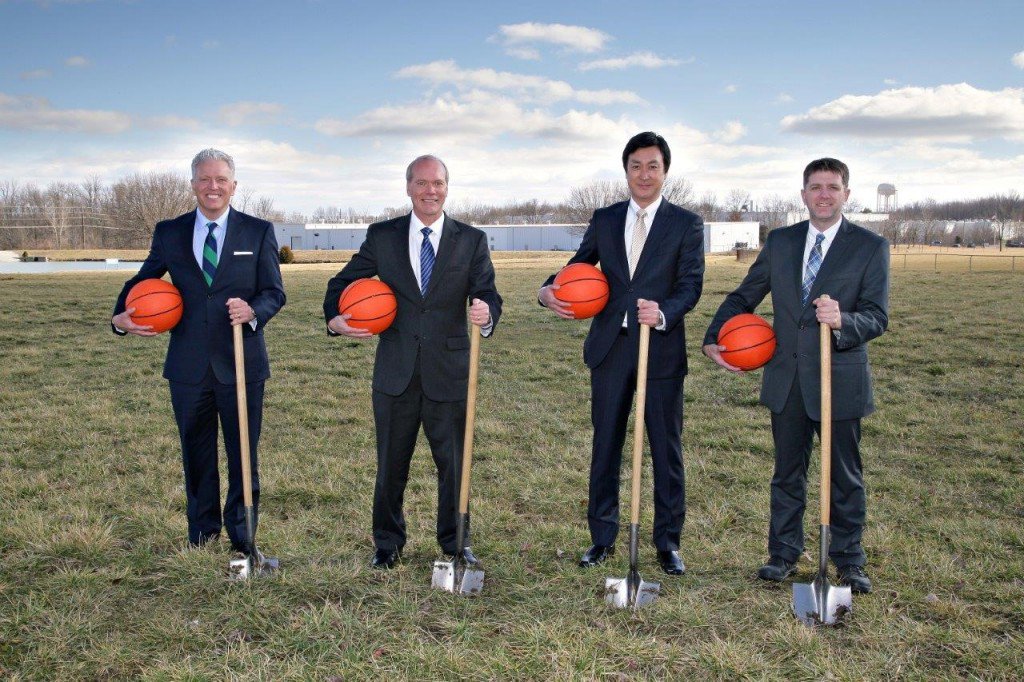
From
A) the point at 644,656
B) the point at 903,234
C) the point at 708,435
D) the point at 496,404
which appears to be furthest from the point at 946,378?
the point at 903,234

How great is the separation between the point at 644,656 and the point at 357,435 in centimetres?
538

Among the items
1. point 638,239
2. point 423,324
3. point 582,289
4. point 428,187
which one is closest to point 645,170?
point 638,239

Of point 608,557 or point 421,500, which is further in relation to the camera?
point 421,500

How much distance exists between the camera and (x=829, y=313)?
471 cm

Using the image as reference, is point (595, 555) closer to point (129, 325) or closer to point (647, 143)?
point (647, 143)

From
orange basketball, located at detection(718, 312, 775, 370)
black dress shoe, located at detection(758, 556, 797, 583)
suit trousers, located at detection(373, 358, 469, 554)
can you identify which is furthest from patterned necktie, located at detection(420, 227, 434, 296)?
black dress shoe, located at detection(758, 556, 797, 583)

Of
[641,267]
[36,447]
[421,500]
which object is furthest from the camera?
[36,447]

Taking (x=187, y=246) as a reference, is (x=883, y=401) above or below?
below

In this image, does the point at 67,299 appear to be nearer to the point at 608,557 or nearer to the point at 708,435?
the point at 708,435

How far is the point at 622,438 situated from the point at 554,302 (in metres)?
1.07

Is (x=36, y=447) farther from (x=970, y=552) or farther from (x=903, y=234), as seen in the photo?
(x=903, y=234)

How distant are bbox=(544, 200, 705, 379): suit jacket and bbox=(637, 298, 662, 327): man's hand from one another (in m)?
0.18

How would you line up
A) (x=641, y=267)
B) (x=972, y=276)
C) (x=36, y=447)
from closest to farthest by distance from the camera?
(x=641, y=267) < (x=36, y=447) < (x=972, y=276)

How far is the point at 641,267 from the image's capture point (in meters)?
5.29
